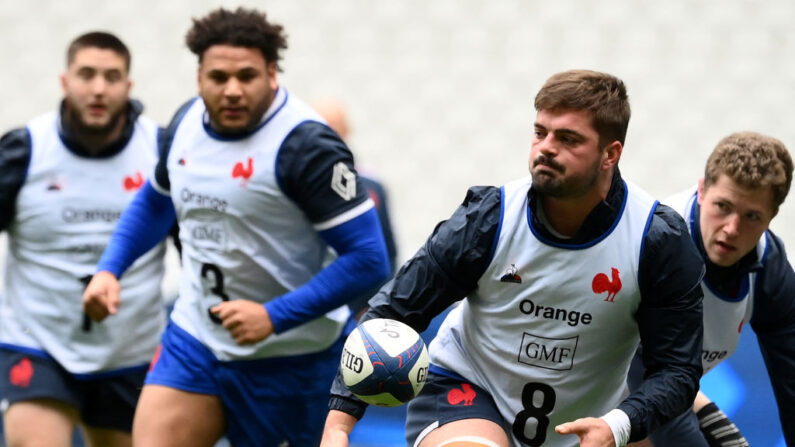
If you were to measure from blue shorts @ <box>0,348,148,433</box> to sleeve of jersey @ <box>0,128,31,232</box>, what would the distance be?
561 millimetres

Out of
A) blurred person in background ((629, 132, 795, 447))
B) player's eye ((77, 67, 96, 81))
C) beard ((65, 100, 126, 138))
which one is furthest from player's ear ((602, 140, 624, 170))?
player's eye ((77, 67, 96, 81))

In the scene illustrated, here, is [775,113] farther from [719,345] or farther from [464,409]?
[464,409]

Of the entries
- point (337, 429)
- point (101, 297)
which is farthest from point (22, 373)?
point (337, 429)

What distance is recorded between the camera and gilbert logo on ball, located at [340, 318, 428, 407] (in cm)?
A: 316

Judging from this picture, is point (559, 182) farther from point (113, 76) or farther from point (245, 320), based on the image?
point (113, 76)

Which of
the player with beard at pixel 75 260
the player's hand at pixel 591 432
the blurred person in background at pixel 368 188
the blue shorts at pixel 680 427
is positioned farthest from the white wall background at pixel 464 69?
the player's hand at pixel 591 432

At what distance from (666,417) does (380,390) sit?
0.78 meters

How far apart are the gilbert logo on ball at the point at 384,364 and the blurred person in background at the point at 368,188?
2732 mm

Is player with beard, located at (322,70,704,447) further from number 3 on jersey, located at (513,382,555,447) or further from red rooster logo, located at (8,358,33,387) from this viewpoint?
red rooster logo, located at (8,358,33,387)

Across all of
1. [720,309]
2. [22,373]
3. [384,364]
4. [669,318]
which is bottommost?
[22,373]

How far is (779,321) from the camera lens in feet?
12.9

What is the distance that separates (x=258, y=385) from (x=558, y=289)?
1348mm

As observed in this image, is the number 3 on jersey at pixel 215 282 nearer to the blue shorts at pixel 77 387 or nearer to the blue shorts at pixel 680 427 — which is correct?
the blue shorts at pixel 77 387

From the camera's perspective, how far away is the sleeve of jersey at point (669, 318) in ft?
10.7
